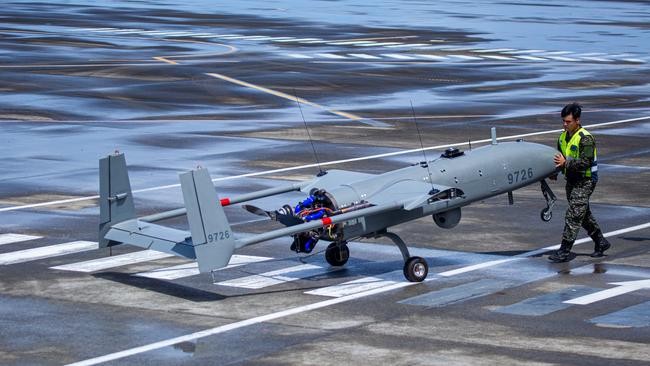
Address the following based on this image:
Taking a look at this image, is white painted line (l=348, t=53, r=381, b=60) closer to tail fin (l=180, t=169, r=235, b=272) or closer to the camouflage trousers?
the camouflage trousers

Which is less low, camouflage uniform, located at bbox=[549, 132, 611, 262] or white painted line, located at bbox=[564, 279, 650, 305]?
camouflage uniform, located at bbox=[549, 132, 611, 262]

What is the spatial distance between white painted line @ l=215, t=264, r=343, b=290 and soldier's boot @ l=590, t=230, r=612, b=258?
434cm

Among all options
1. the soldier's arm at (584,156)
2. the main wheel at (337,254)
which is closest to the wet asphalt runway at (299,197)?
the main wheel at (337,254)

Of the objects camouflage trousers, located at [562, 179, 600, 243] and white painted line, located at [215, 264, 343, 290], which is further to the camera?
camouflage trousers, located at [562, 179, 600, 243]

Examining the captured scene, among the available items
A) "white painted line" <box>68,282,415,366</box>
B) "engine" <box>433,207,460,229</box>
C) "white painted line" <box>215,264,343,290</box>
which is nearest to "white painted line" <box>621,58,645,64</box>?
"engine" <box>433,207,460,229</box>

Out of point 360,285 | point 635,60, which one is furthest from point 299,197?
point 635,60

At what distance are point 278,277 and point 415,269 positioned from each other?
2.24m

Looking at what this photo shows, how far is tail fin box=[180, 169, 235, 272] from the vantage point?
19047mm

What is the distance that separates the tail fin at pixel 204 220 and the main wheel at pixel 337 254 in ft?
10.8

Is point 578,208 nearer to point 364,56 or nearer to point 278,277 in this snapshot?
point 278,277

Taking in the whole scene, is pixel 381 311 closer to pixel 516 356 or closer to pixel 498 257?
pixel 516 356

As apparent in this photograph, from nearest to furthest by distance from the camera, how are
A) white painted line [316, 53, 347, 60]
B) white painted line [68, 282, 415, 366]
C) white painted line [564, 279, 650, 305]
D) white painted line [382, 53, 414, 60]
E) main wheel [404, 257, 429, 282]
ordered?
white painted line [68, 282, 415, 366] < white painted line [564, 279, 650, 305] < main wheel [404, 257, 429, 282] < white painted line [382, 53, 414, 60] < white painted line [316, 53, 347, 60]

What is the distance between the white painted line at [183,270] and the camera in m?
21.5

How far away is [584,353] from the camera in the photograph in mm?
16625
